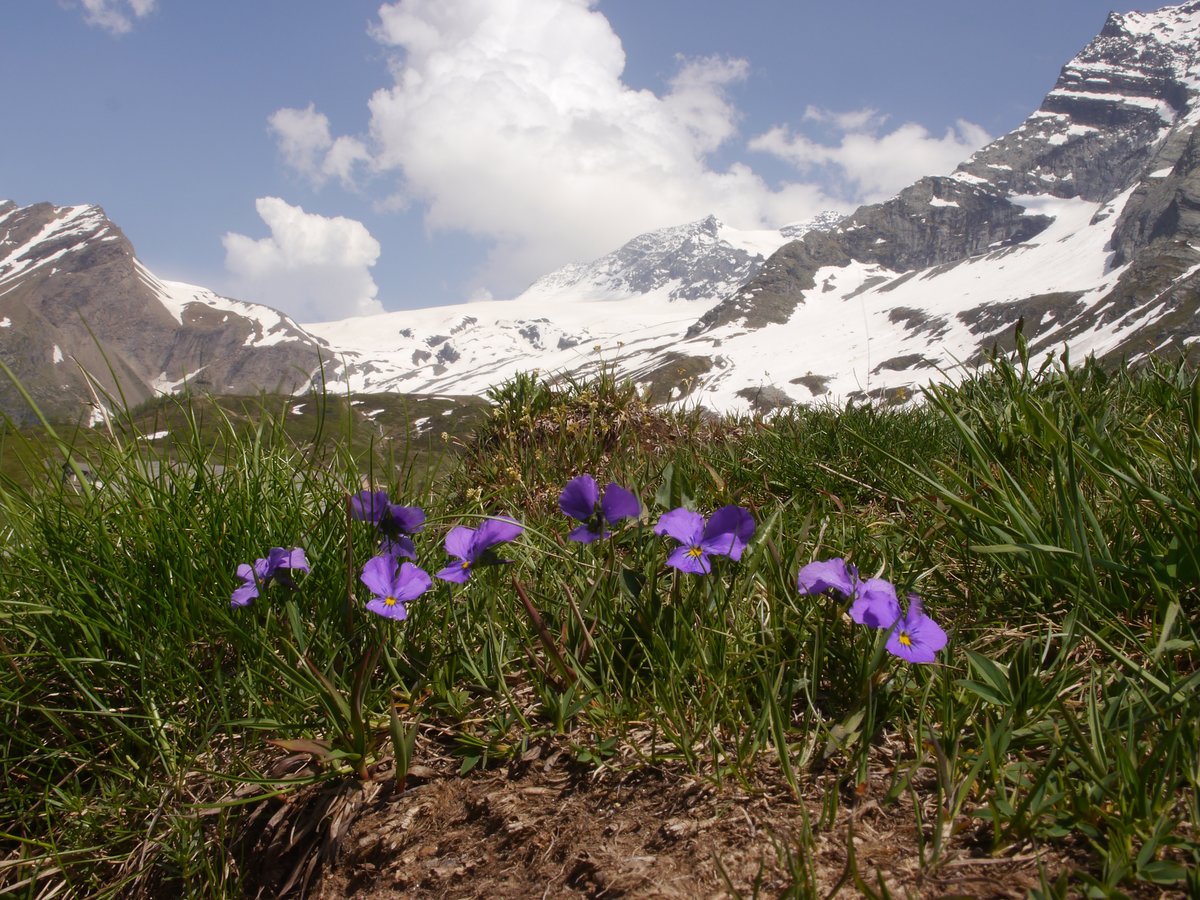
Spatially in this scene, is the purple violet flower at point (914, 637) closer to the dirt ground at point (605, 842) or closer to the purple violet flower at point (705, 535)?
the dirt ground at point (605, 842)

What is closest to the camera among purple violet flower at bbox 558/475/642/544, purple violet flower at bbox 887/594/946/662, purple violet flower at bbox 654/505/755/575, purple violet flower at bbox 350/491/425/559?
purple violet flower at bbox 887/594/946/662

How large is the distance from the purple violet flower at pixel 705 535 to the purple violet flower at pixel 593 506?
0.15 m

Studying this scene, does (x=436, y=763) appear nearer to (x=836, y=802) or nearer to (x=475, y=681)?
(x=475, y=681)

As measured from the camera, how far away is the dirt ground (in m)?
1.66

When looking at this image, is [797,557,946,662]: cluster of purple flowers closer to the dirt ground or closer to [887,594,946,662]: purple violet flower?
[887,594,946,662]: purple violet flower

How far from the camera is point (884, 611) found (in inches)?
77.0

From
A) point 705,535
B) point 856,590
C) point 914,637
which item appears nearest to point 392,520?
point 705,535

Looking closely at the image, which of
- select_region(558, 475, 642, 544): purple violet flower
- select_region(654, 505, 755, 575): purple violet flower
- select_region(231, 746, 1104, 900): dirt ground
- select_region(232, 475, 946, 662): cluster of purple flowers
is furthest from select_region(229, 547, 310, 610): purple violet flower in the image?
select_region(654, 505, 755, 575): purple violet flower

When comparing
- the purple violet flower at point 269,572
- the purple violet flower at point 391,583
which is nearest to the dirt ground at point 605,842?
the purple violet flower at point 391,583

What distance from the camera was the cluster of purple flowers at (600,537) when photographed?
6.59 ft

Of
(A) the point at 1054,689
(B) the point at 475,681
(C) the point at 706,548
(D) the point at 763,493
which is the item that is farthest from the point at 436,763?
(D) the point at 763,493

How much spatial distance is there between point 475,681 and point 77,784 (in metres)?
1.24

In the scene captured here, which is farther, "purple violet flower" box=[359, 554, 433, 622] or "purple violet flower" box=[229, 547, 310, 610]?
"purple violet flower" box=[229, 547, 310, 610]

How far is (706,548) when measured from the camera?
7.35 feet
